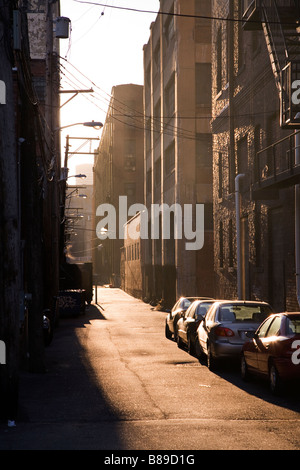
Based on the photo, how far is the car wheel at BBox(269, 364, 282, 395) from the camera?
12180mm

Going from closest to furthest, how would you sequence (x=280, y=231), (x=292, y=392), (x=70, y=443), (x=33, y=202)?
(x=70, y=443), (x=292, y=392), (x=33, y=202), (x=280, y=231)

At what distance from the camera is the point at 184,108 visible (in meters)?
45.4

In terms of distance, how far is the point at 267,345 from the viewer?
12.6 meters

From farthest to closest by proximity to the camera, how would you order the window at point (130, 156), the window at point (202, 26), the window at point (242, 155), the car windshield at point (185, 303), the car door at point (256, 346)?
the window at point (130, 156)
the window at point (202, 26)
the window at point (242, 155)
the car windshield at point (185, 303)
the car door at point (256, 346)

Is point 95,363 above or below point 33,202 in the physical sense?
below

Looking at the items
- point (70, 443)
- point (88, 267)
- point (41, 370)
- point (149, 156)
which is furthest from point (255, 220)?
point (149, 156)

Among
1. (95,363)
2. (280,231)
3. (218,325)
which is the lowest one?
(95,363)

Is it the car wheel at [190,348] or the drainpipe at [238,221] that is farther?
the drainpipe at [238,221]

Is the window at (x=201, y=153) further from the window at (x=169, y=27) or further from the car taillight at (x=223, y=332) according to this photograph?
the car taillight at (x=223, y=332)

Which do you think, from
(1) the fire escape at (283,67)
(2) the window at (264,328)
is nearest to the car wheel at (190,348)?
(1) the fire escape at (283,67)

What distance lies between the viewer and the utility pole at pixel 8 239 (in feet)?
32.2

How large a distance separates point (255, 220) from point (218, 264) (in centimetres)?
691

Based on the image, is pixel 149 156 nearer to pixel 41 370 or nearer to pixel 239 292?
pixel 239 292

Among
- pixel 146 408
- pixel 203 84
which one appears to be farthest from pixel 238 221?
pixel 203 84
